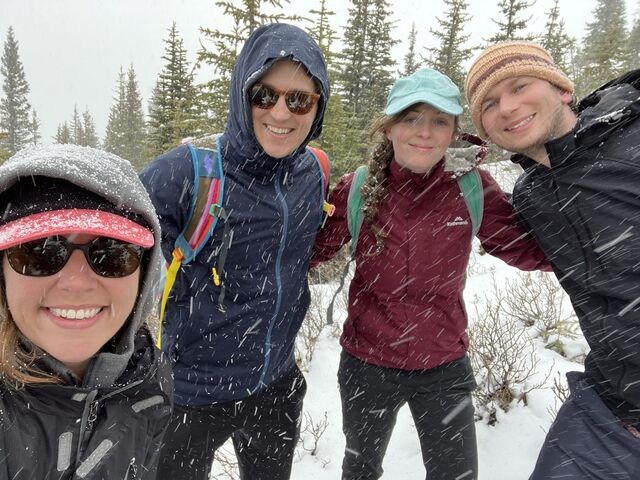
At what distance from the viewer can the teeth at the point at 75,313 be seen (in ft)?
4.33


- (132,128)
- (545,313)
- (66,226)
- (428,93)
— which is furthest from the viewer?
(132,128)

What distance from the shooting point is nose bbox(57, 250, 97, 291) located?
129 cm

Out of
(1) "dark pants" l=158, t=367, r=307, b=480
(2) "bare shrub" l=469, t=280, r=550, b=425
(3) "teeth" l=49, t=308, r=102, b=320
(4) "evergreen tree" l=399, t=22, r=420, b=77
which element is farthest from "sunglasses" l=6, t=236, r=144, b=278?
(4) "evergreen tree" l=399, t=22, r=420, b=77

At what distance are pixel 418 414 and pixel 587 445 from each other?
0.90 metres

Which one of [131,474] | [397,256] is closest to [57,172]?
[131,474]

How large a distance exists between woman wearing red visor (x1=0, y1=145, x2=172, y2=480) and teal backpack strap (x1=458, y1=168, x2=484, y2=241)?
1.83m

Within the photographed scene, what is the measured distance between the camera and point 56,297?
1.30 metres

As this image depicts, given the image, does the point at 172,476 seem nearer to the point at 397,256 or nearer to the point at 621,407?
the point at 397,256

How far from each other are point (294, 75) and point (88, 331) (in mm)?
1627

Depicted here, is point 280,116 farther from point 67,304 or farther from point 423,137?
point 67,304

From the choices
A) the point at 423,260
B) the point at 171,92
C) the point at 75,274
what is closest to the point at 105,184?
the point at 75,274

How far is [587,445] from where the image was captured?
2.08 m

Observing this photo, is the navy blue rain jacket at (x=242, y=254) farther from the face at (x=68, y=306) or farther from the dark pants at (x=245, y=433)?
the face at (x=68, y=306)

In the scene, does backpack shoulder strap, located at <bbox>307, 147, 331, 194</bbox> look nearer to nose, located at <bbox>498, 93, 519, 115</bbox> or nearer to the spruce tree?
nose, located at <bbox>498, 93, 519, 115</bbox>
